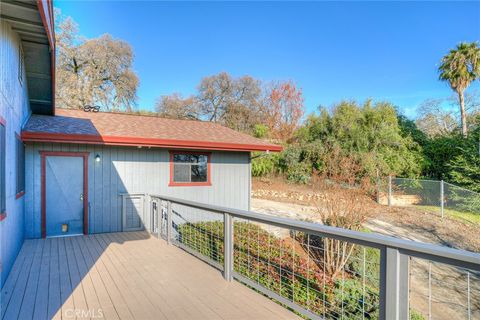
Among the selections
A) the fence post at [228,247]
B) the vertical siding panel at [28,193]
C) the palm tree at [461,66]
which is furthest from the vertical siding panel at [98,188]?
the palm tree at [461,66]

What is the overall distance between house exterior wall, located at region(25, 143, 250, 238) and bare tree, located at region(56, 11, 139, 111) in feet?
46.0

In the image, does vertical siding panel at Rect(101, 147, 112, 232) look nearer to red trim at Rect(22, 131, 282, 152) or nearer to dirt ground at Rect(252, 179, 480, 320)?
red trim at Rect(22, 131, 282, 152)

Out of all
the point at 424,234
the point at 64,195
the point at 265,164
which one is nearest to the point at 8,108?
the point at 64,195

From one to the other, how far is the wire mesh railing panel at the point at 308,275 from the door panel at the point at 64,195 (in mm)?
3590

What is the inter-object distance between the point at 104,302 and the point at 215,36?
15.8m

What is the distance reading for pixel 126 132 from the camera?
6.64 metres

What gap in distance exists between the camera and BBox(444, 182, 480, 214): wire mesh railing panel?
9109mm

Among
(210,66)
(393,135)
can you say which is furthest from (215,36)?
(393,135)

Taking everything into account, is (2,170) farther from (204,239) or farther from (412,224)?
(412,224)

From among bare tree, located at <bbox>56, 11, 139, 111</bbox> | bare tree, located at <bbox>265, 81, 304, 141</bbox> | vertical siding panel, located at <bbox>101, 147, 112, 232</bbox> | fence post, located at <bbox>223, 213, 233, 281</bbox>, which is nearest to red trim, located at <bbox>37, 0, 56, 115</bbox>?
vertical siding panel, located at <bbox>101, 147, 112, 232</bbox>

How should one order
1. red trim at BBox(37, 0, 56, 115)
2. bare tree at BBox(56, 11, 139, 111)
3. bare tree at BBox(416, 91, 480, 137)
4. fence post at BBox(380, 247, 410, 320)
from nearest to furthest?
fence post at BBox(380, 247, 410, 320) < red trim at BBox(37, 0, 56, 115) < bare tree at BBox(56, 11, 139, 111) < bare tree at BBox(416, 91, 480, 137)

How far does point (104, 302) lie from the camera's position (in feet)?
9.18

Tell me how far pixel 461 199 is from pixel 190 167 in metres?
9.01

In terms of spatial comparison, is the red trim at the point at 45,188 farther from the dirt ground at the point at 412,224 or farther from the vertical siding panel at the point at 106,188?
the dirt ground at the point at 412,224
